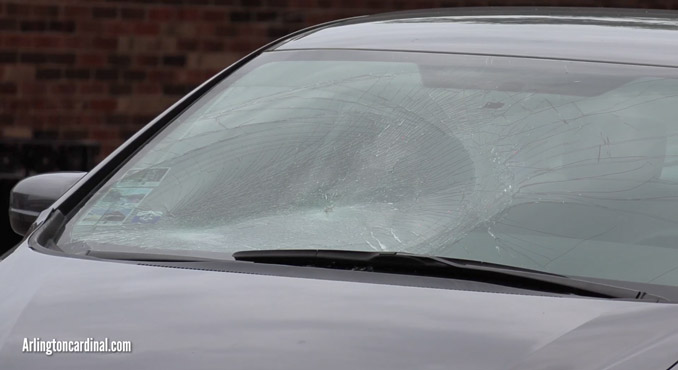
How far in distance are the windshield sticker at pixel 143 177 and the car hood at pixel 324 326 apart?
0.68m

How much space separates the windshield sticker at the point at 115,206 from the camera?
10.7 ft

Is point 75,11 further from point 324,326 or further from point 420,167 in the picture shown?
point 324,326

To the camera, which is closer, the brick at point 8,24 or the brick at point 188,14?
the brick at point 8,24

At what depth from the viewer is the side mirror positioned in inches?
146

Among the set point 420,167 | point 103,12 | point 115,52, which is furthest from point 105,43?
point 420,167

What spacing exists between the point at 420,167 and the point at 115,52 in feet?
19.2

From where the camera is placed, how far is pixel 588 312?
2.45 m

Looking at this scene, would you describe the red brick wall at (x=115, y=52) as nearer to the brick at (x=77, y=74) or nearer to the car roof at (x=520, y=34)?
the brick at (x=77, y=74)

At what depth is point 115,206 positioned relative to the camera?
3314 millimetres

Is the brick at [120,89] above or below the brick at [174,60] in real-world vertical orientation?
below

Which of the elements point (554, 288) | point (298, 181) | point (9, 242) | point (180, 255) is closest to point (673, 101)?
point (554, 288)

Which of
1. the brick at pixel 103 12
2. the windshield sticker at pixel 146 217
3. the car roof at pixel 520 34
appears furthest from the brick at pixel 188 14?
the windshield sticker at pixel 146 217

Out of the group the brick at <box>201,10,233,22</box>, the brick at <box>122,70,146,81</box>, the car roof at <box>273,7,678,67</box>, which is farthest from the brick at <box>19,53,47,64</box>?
the car roof at <box>273,7,678,67</box>

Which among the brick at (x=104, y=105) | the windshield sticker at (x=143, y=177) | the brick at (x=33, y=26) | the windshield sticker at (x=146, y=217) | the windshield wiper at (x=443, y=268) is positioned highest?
the brick at (x=33, y=26)
